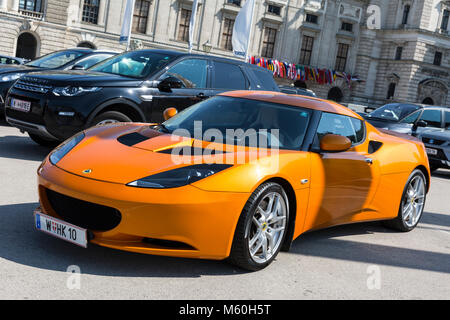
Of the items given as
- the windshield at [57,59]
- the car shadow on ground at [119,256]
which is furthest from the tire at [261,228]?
the windshield at [57,59]

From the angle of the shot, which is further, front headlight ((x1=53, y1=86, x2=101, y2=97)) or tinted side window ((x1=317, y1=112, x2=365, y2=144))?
front headlight ((x1=53, y1=86, x2=101, y2=97))

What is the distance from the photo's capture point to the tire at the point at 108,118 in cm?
752

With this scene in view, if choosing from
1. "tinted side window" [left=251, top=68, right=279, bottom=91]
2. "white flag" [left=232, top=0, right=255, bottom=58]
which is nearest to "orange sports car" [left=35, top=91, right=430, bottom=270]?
"tinted side window" [left=251, top=68, right=279, bottom=91]

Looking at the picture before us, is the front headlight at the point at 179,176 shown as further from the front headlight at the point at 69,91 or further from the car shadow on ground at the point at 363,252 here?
the front headlight at the point at 69,91

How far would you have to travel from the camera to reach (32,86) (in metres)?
7.50

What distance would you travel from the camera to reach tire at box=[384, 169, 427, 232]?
602 cm

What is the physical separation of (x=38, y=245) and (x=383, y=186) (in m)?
3.28

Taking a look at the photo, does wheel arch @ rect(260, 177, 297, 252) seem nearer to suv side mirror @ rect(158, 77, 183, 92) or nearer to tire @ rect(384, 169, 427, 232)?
tire @ rect(384, 169, 427, 232)

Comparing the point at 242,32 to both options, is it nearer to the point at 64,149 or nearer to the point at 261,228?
the point at 64,149

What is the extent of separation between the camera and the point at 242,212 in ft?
12.6

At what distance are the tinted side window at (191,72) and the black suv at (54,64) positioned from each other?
250 centimetres

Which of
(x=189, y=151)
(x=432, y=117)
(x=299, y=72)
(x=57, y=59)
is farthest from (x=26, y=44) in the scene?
(x=189, y=151)

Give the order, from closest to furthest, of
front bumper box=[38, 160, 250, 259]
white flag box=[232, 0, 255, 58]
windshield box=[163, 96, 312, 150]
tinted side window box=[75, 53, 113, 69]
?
1. front bumper box=[38, 160, 250, 259]
2. windshield box=[163, 96, 312, 150]
3. tinted side window box=[75, 53, 113, 69]
4. white flag box=[232, 0, 255, 58]

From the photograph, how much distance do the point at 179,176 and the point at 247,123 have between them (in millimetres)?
1241
